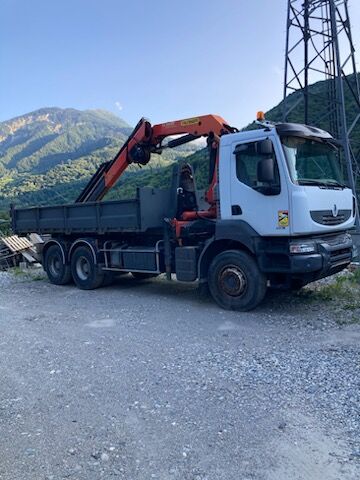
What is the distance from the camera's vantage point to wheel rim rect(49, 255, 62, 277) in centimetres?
1070

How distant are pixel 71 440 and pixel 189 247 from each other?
4813mm

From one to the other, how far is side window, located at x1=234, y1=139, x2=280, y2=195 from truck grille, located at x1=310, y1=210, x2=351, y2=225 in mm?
678

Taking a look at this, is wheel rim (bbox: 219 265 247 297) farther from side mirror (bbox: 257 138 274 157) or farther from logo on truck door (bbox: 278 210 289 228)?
side mirror (bbox: 257 138 274 157)

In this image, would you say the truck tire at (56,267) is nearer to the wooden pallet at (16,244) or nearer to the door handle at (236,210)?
the wooden pallet at (16,244)

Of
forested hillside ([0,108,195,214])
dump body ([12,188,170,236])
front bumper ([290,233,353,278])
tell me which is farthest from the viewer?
forested hillside ([0,108,195,214])

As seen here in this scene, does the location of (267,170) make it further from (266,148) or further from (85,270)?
(85,270)

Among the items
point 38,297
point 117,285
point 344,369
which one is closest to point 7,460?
point 344,369

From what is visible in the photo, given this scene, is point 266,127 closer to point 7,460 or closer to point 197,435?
point 197,435

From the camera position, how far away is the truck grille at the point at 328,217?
21.2 feet

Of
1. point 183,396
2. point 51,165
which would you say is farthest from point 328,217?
point 51,165

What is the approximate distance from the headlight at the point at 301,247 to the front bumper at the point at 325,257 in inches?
2.5

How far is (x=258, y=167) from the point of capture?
6.48 m

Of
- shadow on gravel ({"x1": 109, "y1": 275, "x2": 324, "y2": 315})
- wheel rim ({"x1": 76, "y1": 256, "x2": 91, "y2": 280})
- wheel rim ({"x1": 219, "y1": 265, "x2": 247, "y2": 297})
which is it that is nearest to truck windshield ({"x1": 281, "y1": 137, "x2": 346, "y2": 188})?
wheel rim ({"x1": 219, "y1": 265, "x2": 247, "y2": 297})

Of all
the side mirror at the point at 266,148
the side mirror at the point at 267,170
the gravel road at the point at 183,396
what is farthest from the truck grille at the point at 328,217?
the gravel road at the point at 183,396
